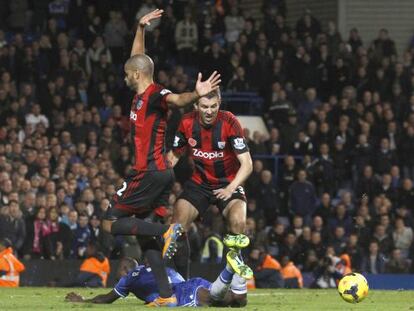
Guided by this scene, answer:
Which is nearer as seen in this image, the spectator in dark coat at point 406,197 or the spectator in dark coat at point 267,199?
the spectator in dark coat at point 267,199

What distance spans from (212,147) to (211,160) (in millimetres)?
157

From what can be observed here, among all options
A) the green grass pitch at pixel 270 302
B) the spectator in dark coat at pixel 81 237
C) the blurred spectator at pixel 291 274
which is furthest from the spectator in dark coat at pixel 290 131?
the green grass pitch at pixel 270 302

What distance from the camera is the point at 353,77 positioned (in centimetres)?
2939

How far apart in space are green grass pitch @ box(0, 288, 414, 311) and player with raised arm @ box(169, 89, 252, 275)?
3.38 ft

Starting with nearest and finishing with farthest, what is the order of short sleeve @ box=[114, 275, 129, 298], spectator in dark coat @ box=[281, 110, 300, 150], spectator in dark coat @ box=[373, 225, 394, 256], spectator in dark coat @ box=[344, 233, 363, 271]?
1. short sleeve @ box=[114, 275, 129, 298]
2. spectator in dark coat @ box=[344, 233, 363, 271]
3. spectator in dark coat @ box=[373, 225, 394, 256]
4. spectator in dark coat @ box=[281, 110, 300, 150]

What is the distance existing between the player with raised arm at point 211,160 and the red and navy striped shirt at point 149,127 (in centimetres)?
113

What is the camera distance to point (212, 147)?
45.8 ft

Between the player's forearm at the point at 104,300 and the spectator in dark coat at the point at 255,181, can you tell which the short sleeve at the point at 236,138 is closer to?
the player's forearm at the point at 104,300

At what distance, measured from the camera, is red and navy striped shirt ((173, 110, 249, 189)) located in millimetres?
13844

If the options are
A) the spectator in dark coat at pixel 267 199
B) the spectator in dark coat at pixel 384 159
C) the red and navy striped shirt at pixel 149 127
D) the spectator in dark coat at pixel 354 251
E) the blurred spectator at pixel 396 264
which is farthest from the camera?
the spectator in dark coat at pixel 384 159

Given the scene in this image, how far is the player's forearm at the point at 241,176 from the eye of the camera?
13.0 m

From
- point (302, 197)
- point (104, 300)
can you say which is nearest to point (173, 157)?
point (104, 300)

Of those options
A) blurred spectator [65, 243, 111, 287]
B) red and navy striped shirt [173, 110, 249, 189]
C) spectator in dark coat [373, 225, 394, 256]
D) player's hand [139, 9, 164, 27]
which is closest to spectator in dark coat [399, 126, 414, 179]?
spectator in dark coat [373, 225, 394, 256]

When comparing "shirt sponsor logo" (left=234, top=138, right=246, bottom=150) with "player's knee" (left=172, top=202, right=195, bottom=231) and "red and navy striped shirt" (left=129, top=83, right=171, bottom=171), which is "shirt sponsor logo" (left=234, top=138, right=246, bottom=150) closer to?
"player's knee" (left=172, top=202, right=195, bottom=231)
